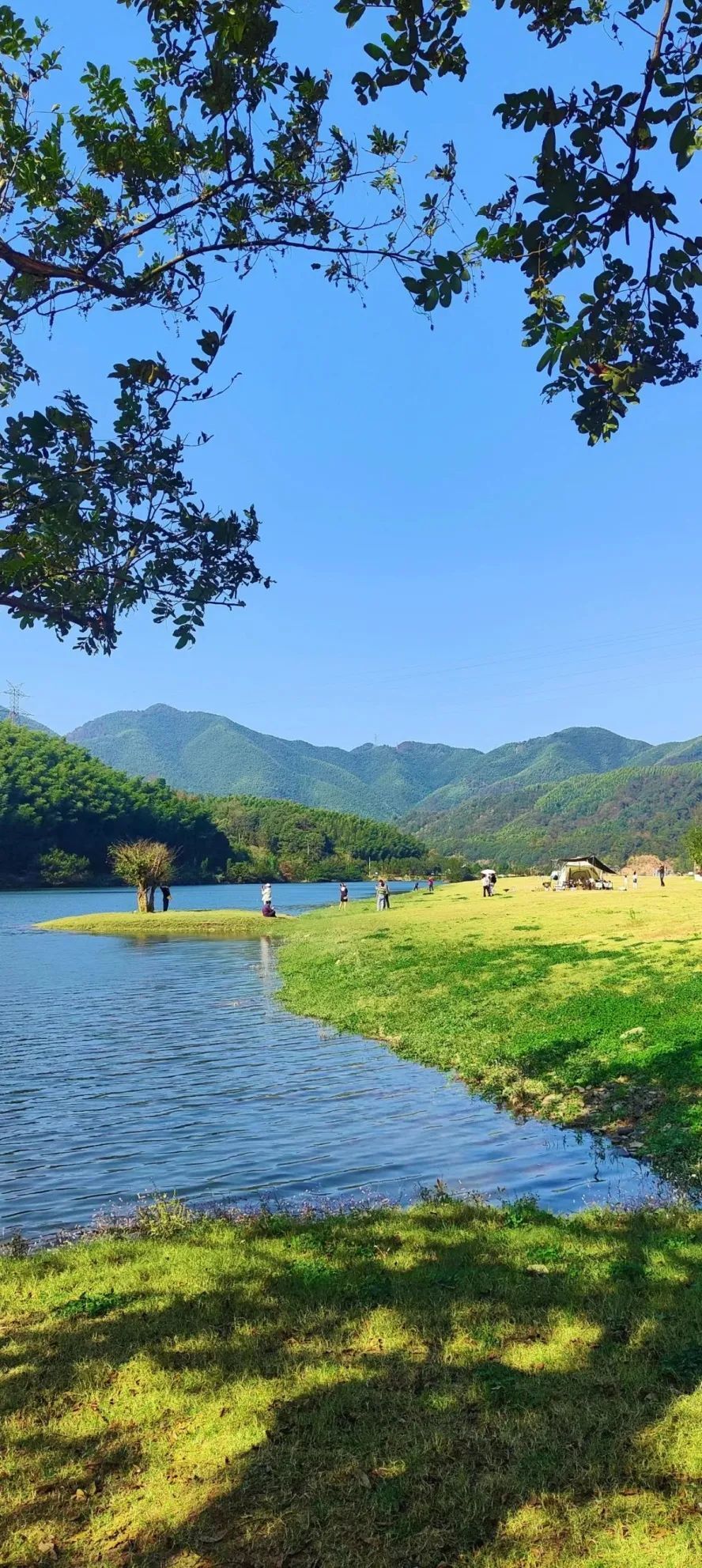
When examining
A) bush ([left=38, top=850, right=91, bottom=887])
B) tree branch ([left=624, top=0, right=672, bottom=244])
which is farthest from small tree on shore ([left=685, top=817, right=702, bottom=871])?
bush ([left=38, top=850, right=91, bottom=887])

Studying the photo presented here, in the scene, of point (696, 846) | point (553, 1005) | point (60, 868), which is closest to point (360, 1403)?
point (553, 1005)

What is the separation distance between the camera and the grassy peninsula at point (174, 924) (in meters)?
67.9

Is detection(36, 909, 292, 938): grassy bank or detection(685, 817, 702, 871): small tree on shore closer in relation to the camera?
detection(36, 909, 292, 938): grassy bank

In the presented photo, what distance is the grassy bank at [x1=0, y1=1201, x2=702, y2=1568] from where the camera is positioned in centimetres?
555

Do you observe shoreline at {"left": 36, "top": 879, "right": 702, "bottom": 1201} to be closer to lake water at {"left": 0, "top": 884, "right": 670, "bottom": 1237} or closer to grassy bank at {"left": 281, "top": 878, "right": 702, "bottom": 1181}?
grassy bank at {"left": 281, "top": 878, "right": 702, "bottom": 1181}

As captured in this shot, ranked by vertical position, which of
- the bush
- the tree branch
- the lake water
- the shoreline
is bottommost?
the lake water

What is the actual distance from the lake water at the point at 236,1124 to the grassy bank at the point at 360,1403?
3085mm

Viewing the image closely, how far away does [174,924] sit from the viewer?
2837 inches

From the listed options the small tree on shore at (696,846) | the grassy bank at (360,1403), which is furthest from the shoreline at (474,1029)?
the small tree on shore at (696,846)

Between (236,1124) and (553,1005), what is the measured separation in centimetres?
890

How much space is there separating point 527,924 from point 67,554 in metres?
32.8

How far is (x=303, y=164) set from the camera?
8961 millimetres

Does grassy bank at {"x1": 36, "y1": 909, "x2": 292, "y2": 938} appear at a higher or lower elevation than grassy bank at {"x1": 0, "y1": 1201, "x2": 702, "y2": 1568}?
lower

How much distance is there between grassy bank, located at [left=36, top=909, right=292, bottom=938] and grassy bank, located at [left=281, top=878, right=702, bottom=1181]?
24.0m
